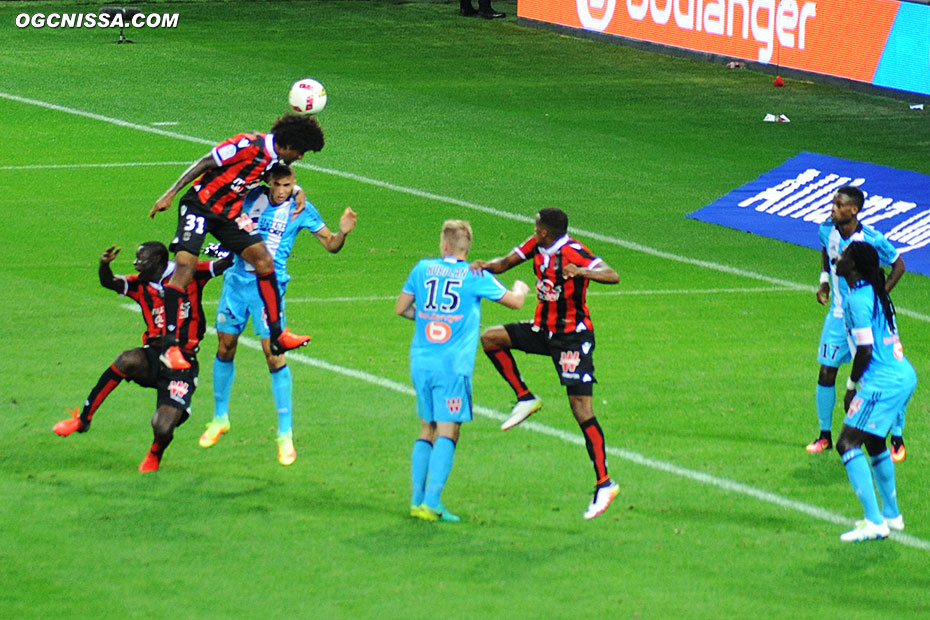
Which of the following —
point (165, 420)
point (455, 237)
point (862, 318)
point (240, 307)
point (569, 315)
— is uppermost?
point (455, 237)

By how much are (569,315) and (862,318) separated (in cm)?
197

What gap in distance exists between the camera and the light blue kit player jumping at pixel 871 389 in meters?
9.97

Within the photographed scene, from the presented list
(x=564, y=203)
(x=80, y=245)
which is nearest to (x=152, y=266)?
(x=80, y=245)

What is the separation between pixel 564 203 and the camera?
2233 cm

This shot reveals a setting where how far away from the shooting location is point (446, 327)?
10102 millimetres

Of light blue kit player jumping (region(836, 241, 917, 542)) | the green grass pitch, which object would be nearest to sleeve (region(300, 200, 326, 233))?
the green grass pitch

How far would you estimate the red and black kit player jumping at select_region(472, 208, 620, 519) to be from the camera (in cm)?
1055

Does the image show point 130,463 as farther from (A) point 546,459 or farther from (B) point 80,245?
(B) point 80,245

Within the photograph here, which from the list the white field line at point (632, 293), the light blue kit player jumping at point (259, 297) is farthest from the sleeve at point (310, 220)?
the white field line at point (632, 293)

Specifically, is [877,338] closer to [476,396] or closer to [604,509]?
[604,509]

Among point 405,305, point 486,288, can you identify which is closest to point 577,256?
point 486,288

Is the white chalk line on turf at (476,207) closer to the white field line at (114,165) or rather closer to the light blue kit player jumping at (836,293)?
the white field line at (114,165)

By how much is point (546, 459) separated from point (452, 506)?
4.34ft

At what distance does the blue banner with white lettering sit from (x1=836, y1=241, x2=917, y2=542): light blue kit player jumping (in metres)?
8.96
